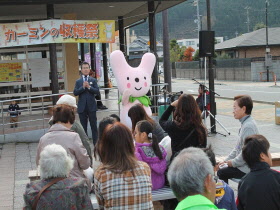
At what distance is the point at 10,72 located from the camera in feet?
52.2

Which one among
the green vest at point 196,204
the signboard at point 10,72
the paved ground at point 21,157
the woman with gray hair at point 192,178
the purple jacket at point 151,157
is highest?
the signboard at point 10,72

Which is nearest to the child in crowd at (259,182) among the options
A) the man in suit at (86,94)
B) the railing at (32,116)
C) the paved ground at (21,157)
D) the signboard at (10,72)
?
the paved ground at (21,157)

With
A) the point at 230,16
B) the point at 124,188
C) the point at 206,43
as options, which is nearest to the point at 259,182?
the point at 124,188

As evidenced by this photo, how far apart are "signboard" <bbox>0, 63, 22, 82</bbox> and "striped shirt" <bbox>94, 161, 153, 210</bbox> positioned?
499 inches

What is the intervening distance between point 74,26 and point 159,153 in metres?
8.00

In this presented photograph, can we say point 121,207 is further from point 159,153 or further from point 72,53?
point 72,53

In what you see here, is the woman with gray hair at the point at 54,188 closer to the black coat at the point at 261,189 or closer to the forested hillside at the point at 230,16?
the black coat at the point at 261,189

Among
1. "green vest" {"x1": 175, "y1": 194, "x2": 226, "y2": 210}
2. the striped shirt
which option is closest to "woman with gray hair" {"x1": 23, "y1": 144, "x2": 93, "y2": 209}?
the striped shirt

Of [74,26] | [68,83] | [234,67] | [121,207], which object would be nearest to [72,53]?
[68,83]

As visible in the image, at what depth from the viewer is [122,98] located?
968cm

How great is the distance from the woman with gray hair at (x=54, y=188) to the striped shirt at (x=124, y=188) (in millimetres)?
261

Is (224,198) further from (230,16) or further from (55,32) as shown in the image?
(230,16)

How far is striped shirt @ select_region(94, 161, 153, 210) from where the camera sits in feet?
12.8

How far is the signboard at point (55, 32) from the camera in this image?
11.8 m
